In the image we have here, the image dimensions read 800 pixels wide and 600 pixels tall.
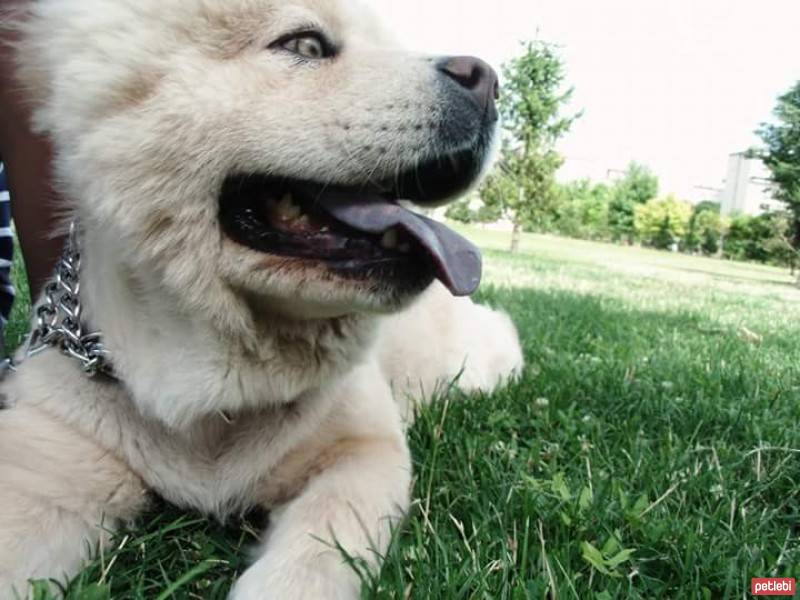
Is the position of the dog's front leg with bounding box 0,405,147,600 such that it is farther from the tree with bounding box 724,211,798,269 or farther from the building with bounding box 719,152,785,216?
the building with bounding box 719,152,785,216

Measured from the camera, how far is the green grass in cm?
142

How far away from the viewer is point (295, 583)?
1367mm

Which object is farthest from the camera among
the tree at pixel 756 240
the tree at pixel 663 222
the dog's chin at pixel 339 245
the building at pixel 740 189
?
the building at pixel 740 189

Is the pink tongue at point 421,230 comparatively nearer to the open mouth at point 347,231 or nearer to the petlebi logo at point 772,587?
the open mouth at point 347,231

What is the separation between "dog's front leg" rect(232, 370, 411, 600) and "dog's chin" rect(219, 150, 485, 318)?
0.38 metres

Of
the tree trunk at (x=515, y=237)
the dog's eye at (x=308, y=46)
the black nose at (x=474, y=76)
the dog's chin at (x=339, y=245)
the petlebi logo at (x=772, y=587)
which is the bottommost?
the tree trunk at (x=515, y=237)

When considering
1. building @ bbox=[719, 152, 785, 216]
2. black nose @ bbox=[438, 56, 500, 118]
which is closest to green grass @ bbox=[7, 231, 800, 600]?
black nose @ bbox=[438, 56, 500, 118]

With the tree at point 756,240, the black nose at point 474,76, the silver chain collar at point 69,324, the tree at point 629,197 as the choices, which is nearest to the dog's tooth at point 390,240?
the black nose at point 474,76

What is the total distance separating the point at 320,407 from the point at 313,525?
379 millimetres

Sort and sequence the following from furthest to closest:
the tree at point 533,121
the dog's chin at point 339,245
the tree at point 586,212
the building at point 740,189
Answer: the building at point 740,189
the tree at point 586,212
the tree at point 533,121
the dog's chin at point 339,245

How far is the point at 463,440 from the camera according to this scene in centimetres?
223

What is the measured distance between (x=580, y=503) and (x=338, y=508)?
0.56 m

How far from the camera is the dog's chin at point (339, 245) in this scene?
1581 mm

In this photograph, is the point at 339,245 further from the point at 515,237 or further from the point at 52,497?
the point at 515,237
